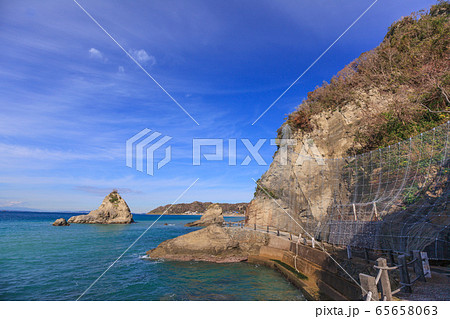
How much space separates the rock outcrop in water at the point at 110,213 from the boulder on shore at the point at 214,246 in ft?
193

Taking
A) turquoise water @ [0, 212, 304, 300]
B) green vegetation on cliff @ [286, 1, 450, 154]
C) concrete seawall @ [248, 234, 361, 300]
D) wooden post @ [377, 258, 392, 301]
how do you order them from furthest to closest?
green vegetation on cliff @ [286, 1, 450, 154] < turquoise water @ [0, 212, 304, 300] < concrete seawall @ [248, 234, 361, 300] < wooden post @ [377, 258, 392, 301]

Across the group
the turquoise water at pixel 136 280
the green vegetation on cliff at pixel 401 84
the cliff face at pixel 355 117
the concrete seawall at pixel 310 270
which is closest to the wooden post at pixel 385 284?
the concrete seawall at pixel 310 270

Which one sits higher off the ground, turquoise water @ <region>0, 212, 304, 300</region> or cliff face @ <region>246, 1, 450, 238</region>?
cliff face @ <region>246, 1, 450, 238</region>

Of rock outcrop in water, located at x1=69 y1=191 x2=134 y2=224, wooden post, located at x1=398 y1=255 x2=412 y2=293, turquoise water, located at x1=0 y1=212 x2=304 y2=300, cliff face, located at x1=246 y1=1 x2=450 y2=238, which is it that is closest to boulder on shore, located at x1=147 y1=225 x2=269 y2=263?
turquoise water, located at x1=0 y1=212 x2=304 y2=300

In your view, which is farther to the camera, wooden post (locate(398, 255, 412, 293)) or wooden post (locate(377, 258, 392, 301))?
wooden post (locate(398, 255, 412, 293))

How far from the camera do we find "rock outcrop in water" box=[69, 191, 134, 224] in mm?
71375

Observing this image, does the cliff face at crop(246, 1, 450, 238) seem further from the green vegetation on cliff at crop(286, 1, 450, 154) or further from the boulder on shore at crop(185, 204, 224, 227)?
the boulder on shore at crop(185, 204, 224, 227)

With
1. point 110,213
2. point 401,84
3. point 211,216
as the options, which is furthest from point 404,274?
point 110,213

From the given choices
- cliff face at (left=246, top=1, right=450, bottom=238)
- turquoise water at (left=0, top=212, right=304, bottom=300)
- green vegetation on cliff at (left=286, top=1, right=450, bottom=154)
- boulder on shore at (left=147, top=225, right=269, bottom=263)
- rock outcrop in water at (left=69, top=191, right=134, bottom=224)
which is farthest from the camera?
rock outcrop in water at (left=69, top=191, right=134, bottom=224)

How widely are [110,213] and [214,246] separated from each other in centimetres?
6337

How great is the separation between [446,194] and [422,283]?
10.1ft

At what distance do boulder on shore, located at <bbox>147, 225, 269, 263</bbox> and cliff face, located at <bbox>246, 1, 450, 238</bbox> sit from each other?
15.0 ft

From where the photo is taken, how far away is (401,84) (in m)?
17.7

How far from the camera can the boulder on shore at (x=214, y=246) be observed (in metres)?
19.2
